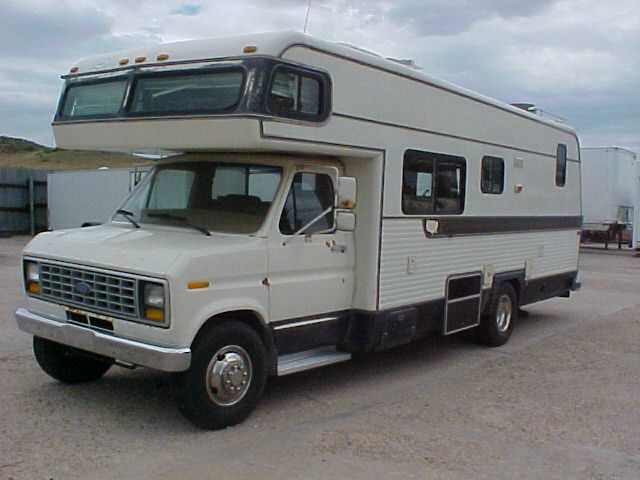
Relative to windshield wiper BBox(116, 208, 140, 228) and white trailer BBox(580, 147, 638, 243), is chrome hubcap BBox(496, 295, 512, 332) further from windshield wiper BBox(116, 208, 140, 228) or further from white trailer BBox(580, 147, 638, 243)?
white trailer BBox(580, 147, 638, 243)

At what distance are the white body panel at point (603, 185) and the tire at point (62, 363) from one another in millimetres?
22535

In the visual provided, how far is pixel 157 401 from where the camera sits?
A: 654 centimetres

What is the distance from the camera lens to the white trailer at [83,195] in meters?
22.7

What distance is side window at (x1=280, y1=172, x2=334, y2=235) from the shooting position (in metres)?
6.45

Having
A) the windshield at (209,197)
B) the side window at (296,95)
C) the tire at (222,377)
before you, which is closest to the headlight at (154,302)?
the tire at (222,377)

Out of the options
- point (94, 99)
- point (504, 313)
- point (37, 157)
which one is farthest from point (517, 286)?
point (37, 157)

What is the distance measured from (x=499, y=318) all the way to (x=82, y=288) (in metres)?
5.51

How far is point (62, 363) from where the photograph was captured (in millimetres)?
6812

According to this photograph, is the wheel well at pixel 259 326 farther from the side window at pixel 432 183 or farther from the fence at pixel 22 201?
the fence at pixel 22 201

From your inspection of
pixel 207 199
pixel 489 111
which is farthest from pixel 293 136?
pixel 489 111

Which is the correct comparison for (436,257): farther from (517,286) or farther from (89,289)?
(89,289)

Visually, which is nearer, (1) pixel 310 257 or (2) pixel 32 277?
(2) pixel 32 277

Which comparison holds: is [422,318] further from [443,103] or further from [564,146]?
[564,146]

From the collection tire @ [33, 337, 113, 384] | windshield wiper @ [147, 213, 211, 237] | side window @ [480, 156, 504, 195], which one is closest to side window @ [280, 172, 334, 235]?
windshield wiper @ [147, 213, 211, 237]
